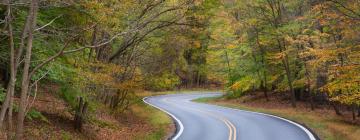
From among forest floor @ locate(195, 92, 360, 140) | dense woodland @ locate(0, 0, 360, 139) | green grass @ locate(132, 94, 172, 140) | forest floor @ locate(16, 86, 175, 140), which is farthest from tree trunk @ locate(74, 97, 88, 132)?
forest floor @ locate(195, 92, 360, 140)

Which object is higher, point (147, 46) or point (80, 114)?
point (147, 46)

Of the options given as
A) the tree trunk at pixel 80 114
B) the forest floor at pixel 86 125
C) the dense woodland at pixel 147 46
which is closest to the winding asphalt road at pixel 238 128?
the forest floor at pixel 86 125

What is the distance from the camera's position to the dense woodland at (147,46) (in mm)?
10688

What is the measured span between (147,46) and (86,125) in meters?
7.99

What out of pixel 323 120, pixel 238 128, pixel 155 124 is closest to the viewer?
pixel 238 128

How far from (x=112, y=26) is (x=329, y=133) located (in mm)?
11403

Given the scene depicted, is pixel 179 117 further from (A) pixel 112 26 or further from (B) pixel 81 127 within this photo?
(A) pixel 112 26

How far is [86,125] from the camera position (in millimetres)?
18531

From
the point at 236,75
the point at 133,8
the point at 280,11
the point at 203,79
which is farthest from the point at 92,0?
the point at 203,79

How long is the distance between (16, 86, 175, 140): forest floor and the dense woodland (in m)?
0.72

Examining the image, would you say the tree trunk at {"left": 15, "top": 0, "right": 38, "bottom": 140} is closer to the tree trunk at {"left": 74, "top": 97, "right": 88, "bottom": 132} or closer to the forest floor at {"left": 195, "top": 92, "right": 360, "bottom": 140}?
the tree trunk at {"left": 74, "top": 97, "right": 88, "bottom": 132}

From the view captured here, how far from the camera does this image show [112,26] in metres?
14.0

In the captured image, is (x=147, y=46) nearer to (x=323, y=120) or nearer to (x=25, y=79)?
(x=323, y=120)

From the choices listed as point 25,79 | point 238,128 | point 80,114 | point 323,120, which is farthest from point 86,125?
point 323,120
